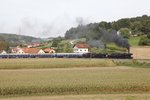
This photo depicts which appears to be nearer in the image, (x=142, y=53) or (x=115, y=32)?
(x=142, y=53)

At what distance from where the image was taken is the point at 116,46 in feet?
354

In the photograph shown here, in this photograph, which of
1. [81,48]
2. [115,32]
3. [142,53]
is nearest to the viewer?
[142,53]

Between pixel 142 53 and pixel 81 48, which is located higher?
pixel 81 48

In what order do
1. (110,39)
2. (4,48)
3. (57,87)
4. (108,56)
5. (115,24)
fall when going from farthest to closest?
(115,24)
(4,48)
(110,39)
(108,56)
(57,87)

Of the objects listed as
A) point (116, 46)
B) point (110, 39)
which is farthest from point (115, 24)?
point (116, 46)

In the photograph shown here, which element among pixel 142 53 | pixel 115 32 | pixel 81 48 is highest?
pixel 115 32

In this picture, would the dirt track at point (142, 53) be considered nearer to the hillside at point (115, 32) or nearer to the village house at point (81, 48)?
the hillside at point (115, 32)

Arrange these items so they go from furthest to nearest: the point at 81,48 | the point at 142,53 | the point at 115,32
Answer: the point at 115,32 → the point at 81,48 → the point at 142,53

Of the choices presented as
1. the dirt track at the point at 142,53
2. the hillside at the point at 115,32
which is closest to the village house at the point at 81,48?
the hillside at the point at 115,32

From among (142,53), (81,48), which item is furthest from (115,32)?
(142,53)

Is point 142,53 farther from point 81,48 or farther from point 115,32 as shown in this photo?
point 115,32

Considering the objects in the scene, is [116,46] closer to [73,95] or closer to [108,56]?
[108,56]

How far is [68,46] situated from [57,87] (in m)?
102

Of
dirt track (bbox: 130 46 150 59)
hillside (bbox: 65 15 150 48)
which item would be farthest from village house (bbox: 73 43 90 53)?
dirt track (bbox: 130 46 150 59)
